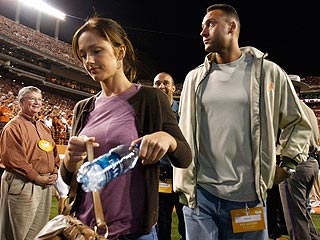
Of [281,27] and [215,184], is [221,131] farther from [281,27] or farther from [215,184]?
[281,27]

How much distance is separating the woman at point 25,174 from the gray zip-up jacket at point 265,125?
7.64 ft

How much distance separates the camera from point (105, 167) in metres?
1.13

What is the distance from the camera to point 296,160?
2000 mm

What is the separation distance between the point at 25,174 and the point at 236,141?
262 centimetres

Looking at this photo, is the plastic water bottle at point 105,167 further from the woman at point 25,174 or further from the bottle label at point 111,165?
the woman at point 25,174

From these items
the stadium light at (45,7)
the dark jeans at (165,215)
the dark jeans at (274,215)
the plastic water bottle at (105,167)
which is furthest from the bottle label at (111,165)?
Result: the stadium light at (45,7)

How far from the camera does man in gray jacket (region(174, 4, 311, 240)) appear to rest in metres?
1.95

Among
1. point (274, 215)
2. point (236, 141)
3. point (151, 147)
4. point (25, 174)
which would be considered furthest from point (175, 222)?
point (151, 147)

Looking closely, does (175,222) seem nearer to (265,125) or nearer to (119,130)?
(265,125)

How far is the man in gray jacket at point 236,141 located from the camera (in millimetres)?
1945

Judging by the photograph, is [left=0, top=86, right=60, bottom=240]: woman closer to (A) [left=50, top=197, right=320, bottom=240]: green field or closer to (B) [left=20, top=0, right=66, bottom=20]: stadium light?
(A) [left=50, top=197, right=320, bottom=240]: green field

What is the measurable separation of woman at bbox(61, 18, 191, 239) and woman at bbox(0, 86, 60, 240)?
107 inches

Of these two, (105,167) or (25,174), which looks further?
(25,174)

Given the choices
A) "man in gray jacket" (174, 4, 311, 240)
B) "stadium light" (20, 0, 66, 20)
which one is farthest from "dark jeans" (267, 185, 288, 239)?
"stadium light" (20, 0, 66, 20)
